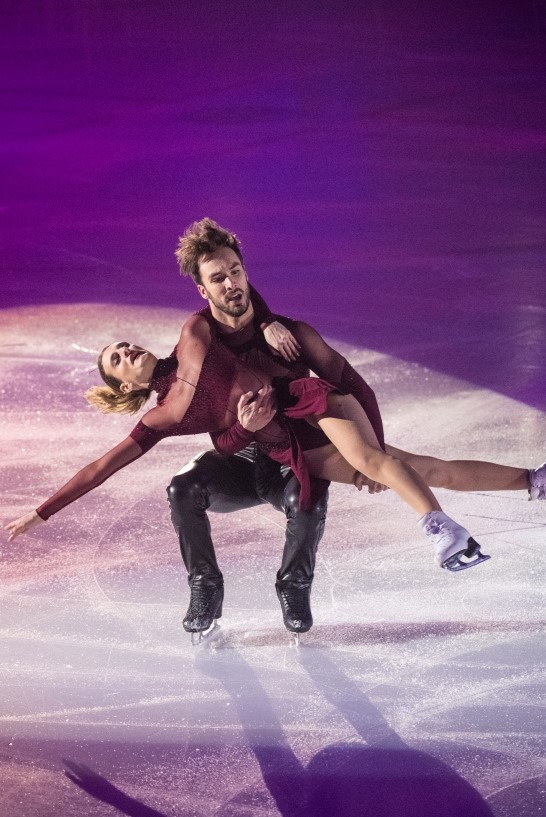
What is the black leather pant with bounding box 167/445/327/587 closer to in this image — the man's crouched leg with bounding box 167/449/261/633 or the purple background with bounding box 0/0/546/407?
the man's crouched leg with bounding box 167/449/261/633

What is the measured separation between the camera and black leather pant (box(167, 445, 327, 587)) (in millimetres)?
3752

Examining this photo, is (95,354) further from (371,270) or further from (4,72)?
(4,72)

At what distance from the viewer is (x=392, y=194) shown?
7461 millimetres

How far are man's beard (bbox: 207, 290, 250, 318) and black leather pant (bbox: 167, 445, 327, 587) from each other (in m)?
0.49

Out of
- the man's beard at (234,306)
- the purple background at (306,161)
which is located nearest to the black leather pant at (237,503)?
the man's beard at (234,306)

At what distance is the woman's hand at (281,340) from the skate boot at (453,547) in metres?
0.84

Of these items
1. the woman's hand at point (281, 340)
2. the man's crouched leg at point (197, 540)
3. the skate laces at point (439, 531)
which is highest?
the woman's hand at point (281, 340)

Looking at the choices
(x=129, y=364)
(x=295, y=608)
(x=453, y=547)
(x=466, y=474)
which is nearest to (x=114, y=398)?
(x=129, y=364)

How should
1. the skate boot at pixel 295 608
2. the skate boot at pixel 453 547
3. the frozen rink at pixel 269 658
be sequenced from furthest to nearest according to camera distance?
the skate boot at pixel 295 608
the skate boot at pixel 453 547
the frozen rink at pixel 269 658

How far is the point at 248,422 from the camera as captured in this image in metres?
3.75

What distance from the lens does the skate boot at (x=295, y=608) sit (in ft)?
12.1

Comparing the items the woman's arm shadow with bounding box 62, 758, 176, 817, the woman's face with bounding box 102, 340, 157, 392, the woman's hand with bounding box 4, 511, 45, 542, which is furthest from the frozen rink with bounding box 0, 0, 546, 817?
the woman's face with bounding box 102, 340, 157, 392

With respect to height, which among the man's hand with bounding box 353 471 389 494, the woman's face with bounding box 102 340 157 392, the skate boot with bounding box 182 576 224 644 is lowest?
the skate boot with bounding box 182 576 224 644

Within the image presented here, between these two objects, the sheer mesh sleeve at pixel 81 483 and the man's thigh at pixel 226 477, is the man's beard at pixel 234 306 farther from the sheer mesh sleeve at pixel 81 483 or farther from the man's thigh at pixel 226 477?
the sheer mesh sleeve at pixel 81 483
